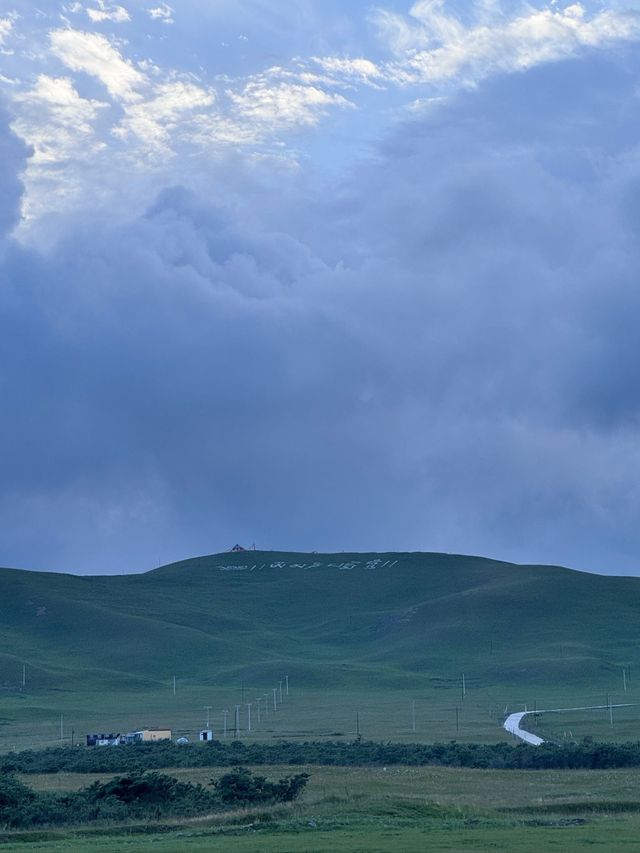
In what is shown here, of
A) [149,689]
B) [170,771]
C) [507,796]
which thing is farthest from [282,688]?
[507,796]

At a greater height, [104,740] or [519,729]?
[519,729]

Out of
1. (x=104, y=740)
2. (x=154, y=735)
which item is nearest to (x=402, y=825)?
(x=104, y=740)

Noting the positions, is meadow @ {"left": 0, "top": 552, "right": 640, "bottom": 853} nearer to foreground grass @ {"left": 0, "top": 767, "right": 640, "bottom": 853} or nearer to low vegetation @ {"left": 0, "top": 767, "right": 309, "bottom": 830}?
foreground grass @ {"left": 0, "top": 767, "right": 640, "bottom": 853}

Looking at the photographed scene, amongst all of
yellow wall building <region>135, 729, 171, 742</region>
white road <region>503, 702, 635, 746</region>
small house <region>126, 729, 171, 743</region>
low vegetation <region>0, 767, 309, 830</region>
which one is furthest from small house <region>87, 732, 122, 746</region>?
low vegetation <region>0, 767, 309, 830</region>

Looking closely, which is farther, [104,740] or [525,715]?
[525,715]

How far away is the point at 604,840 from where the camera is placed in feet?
110

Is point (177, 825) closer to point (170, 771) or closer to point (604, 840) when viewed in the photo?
point (604, 840)

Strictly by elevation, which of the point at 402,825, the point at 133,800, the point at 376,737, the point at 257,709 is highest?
the point at 257,709

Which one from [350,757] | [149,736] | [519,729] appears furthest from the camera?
[519,729]

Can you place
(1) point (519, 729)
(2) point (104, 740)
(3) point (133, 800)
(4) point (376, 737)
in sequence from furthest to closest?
(1) point (519, 729) → (2) point (104, 740) → (4) point (376, 737) → (3) point (133, 800)

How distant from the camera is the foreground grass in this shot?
33188 mm

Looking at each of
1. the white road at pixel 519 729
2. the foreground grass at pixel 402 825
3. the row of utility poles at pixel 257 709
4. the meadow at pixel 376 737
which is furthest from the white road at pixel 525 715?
the foreground grass at pixel 402 825

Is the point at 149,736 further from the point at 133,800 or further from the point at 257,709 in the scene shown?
the point at 133,800

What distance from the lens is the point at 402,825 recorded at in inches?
1512
